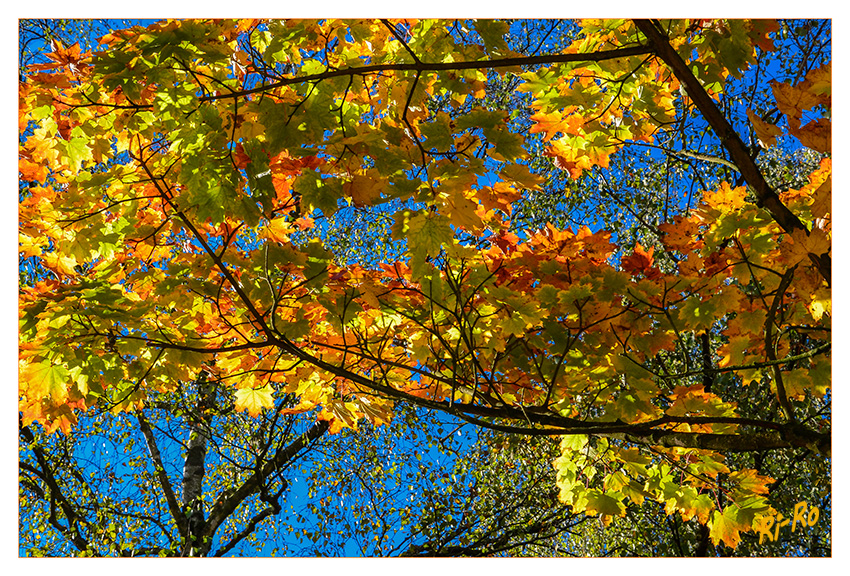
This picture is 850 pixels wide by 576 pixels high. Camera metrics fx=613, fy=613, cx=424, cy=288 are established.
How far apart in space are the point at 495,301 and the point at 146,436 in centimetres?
489

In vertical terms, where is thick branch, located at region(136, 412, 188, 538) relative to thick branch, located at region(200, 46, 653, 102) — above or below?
above

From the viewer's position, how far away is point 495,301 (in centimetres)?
179

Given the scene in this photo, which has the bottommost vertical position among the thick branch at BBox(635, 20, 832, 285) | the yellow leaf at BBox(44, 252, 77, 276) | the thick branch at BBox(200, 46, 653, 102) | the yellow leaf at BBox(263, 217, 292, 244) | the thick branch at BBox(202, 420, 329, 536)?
the thick branch at BBox(635, 20, 832, 285)

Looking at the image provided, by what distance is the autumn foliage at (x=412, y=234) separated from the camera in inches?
57.7

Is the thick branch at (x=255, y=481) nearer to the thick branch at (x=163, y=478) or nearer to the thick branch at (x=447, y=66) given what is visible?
the thick branch at (x=163, y=478)

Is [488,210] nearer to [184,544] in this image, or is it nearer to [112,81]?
[112,81]

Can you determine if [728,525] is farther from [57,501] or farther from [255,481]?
[57,501]

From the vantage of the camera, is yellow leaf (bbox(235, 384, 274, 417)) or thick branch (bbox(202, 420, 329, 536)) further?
thick branch (bbox(202, 420, 329, 536))

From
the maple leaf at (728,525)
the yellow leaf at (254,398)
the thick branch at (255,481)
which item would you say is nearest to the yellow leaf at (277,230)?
the yellow leaf at (254,398)

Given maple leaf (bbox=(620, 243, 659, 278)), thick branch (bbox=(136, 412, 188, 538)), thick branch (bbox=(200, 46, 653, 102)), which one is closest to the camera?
thick branch (bbox=(200, 46, 653, 102))

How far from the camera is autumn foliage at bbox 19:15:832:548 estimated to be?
146cm

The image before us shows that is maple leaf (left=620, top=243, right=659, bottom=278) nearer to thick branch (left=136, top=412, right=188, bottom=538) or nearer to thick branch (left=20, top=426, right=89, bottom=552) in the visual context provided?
thick branch (left=136, top=412, right=188, bottom=538)

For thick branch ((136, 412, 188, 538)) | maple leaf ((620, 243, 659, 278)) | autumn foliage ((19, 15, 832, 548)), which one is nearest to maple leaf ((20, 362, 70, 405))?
autumn foliage ((19, 15, 832, 548))
